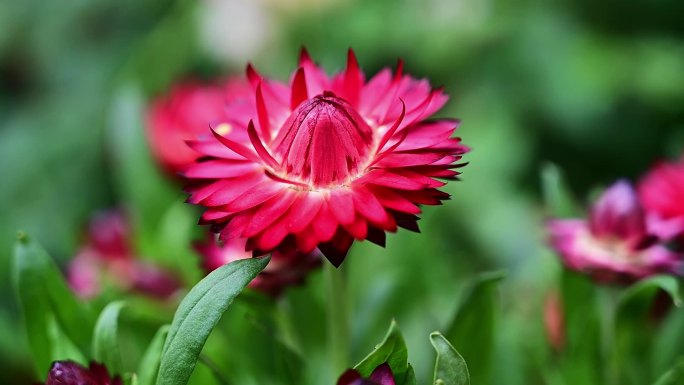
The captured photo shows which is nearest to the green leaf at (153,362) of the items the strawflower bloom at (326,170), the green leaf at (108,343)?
the green leaf at (108,343)

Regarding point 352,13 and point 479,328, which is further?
point 352,13

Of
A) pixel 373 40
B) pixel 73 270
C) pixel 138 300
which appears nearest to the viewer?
pixel 138 300

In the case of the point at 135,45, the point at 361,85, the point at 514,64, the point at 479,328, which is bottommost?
the point at 479,328

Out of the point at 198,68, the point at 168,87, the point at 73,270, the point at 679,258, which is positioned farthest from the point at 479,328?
the point at 198,68

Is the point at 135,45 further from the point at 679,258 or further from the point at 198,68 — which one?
the point at 679,258

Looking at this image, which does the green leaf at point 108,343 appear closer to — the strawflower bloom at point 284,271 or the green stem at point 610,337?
the strawflower bloom at point 284,271

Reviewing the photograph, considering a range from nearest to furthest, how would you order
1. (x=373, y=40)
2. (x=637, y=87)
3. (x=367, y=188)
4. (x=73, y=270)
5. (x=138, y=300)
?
(x=367, y=188), (x=138, y=300), (x=73, y=270), (x=637, y=87), (x=373, y=40)

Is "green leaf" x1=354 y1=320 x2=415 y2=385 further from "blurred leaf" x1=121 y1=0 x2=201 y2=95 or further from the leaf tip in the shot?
"blurred leaf" x1=121 y1=0 x2=201 y2=95
